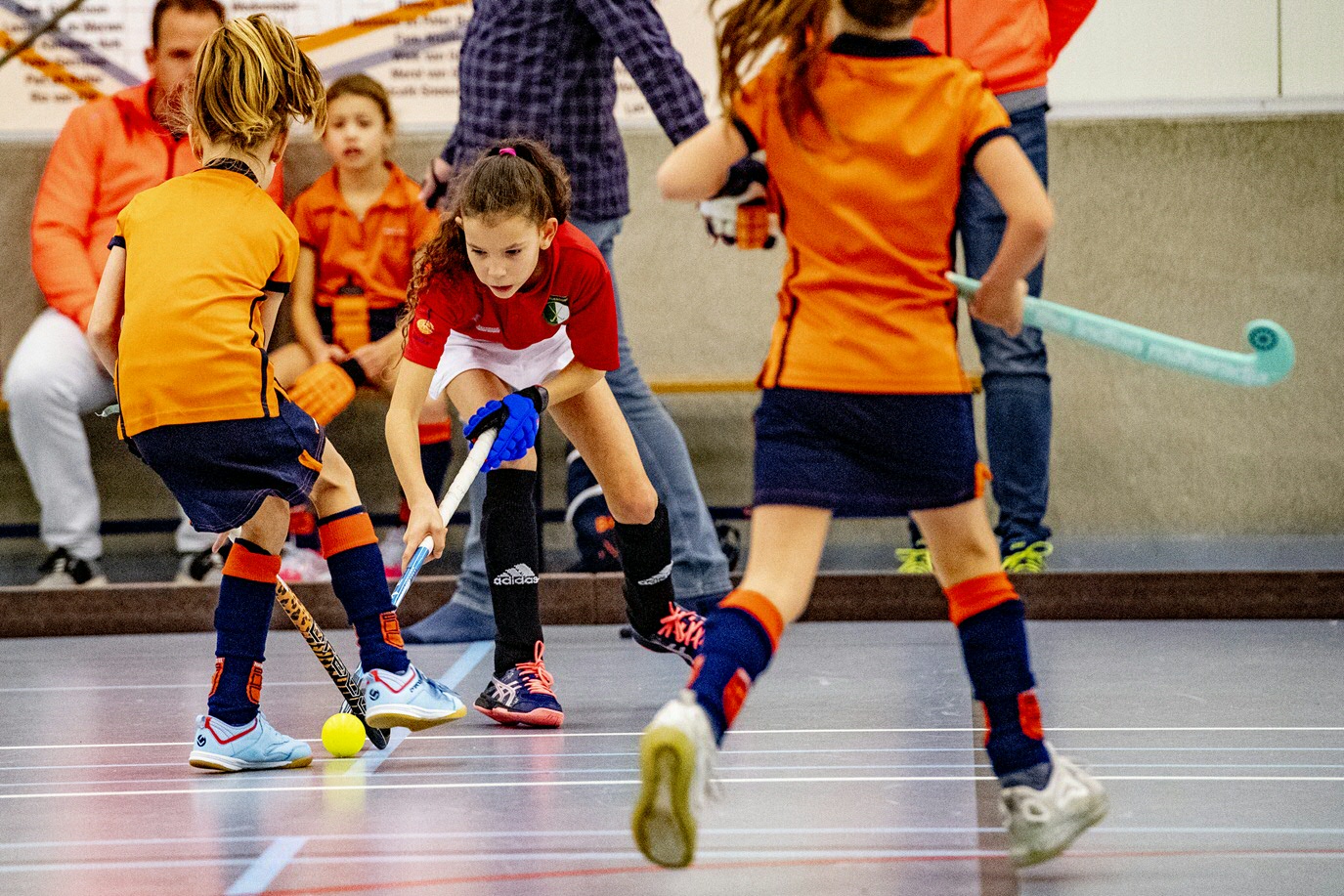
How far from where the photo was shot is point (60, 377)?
4516 mm

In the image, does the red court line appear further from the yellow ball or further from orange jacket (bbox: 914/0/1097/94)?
orange jacket (bbox: 914/0/1097/94)

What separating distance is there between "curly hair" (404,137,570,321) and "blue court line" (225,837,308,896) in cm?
114

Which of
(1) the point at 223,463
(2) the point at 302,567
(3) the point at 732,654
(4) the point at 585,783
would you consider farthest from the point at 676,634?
(2) the point at 302,567

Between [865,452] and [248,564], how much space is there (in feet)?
3.67

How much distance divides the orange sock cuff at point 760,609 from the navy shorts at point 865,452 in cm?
13

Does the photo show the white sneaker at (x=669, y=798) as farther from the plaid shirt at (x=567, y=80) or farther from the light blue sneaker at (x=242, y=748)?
the plaid shirt at (x=567, y=80)

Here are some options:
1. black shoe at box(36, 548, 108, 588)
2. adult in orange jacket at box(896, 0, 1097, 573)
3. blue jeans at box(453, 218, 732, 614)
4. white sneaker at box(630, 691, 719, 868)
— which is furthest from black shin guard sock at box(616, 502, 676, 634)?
black shoe at box(36, 548, 108, 588)

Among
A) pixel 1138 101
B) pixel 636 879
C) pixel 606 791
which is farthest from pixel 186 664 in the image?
pixel 1138 101

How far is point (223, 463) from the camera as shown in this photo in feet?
8.21

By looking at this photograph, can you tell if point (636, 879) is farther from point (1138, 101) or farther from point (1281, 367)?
point (1138, 101)

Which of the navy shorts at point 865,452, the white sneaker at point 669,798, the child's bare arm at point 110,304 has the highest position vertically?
the child's bare arm at point 110,304

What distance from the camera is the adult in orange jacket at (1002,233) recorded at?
3959mm


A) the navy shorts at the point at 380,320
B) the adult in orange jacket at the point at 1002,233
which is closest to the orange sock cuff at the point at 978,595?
the adult in orange jacket at the point at 1002,233

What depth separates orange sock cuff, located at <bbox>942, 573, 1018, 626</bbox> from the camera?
205 cm
